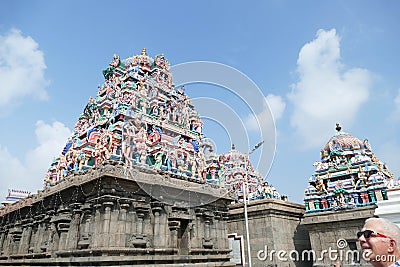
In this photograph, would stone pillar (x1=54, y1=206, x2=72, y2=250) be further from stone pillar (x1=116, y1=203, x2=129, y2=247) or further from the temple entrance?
the temple entrance

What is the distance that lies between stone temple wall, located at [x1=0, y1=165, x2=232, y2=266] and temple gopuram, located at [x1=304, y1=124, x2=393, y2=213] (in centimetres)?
699

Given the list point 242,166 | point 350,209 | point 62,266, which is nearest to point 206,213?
point 62,266

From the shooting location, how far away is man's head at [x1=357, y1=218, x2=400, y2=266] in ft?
9.48

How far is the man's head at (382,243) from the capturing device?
2.89 meters

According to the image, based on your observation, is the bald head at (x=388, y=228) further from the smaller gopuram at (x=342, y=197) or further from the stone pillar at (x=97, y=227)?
the smaller gopuram at (x=342, y=197)

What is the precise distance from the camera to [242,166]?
131 ft

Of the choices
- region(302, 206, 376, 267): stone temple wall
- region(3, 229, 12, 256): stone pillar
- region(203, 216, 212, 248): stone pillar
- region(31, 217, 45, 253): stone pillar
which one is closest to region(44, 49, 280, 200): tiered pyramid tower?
region(203, 216, 212, 248): stone pillar

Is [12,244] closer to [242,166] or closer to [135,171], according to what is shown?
[135,171]

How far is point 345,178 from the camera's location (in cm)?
1975

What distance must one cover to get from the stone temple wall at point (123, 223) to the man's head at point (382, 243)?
1143 cm

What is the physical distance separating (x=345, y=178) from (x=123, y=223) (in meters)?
15.8

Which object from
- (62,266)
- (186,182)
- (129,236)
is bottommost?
(62,266)

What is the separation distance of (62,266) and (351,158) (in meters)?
20.0

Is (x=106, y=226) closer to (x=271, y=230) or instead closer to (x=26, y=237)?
(x=26, y=237)
